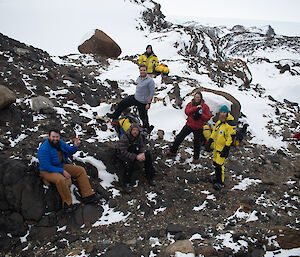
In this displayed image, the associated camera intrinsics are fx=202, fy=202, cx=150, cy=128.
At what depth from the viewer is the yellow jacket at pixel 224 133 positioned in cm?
468

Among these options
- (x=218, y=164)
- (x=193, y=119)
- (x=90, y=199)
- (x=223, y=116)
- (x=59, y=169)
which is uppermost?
(x=223, y=116)

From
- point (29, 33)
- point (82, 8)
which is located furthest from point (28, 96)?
point (82, 8)

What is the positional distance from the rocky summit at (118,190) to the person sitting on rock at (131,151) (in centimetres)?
34

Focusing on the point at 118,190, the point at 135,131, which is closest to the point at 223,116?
the point at 135,131

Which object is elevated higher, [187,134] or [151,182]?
[187,134]

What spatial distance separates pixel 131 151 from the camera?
16.5 feet

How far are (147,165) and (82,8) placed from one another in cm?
2945

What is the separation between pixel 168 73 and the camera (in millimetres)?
11727

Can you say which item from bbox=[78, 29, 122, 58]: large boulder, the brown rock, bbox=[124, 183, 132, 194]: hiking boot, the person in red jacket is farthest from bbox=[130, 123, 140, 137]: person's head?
bbox=[78, 29, 122, 58]: large boulder

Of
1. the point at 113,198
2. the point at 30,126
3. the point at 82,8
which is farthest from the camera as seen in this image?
the point at 82,8

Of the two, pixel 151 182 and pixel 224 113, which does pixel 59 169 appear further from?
pixel 224 113

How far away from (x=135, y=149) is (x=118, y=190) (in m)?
1.07

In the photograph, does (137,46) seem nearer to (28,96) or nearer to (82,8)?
(82,8)

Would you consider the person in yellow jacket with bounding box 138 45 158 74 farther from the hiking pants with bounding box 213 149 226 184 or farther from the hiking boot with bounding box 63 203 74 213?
the hiking boot with bounding box 63 203 74 213
